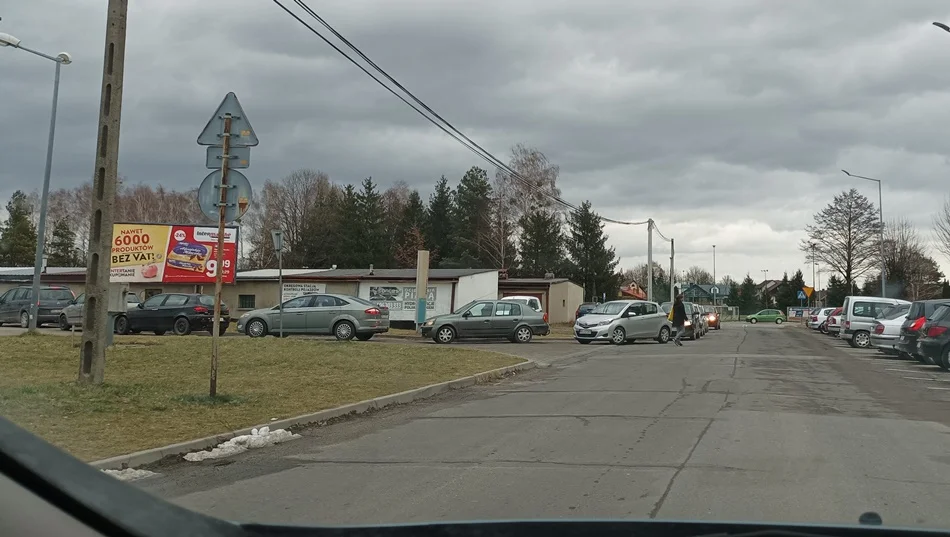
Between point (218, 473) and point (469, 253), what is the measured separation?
190 ft

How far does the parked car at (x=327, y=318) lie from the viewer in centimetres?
2434

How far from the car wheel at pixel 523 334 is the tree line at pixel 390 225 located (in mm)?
31010

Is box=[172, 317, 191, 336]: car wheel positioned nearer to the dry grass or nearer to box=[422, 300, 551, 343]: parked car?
the dry grass

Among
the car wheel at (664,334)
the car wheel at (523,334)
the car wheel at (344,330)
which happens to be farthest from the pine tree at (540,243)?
the car wheel at (344,330)

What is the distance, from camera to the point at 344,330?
79.7 feet

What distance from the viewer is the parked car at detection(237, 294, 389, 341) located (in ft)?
79.9

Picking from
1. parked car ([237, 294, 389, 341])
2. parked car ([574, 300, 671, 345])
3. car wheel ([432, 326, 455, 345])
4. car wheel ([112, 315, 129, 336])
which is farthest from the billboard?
parked car ([574, 300, 671, 345])

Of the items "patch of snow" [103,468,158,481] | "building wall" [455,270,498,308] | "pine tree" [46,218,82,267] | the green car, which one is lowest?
"patch of snow" [103,468,158,481]

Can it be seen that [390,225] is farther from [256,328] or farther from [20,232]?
[256,328]

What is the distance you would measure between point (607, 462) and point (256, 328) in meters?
19.9

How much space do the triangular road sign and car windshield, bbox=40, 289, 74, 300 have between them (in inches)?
900

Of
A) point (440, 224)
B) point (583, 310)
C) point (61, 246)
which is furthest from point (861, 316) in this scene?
point (61, 246)

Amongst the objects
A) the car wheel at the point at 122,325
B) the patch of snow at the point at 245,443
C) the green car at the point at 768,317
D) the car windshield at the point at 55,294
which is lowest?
the patch of snow at the point at 245,443

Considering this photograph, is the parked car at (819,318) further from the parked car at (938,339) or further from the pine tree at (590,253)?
the parked car at (938,339)
